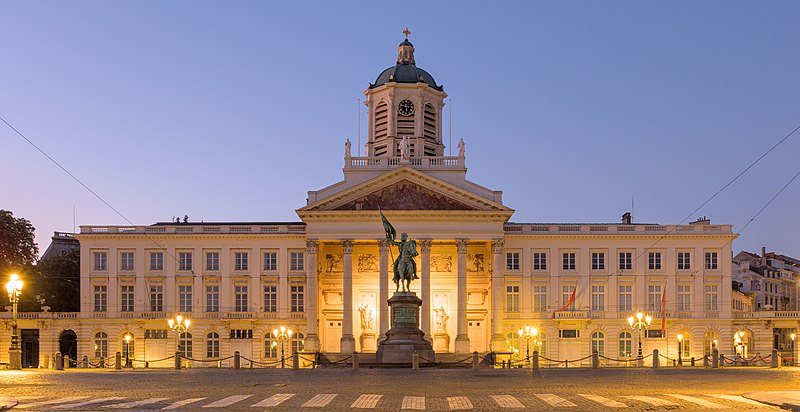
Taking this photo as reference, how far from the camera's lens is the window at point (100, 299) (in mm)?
88188

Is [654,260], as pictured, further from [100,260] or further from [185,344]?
[100,260]

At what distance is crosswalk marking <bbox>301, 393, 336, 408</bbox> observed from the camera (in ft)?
84.5

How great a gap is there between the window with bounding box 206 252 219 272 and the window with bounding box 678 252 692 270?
124 feet

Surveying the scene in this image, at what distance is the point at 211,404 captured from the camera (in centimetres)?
2617

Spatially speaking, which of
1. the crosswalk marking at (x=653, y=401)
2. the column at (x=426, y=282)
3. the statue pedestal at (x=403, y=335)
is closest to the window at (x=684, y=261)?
the column at (x=426, y=282)

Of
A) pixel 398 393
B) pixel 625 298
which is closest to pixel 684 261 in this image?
pixel 625 298

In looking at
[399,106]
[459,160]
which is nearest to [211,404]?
[459,160]

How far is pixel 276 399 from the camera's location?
1096 inches

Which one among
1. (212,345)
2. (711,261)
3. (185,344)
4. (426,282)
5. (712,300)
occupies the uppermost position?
(711,261)

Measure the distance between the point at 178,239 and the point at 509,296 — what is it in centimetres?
2760

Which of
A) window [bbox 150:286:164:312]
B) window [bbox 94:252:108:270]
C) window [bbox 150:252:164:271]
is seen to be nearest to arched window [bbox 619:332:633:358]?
window [bbox 150:286:164:312]

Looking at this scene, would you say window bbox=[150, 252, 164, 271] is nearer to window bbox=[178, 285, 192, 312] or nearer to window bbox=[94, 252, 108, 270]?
window bbox=[178, 285, 192, 312]

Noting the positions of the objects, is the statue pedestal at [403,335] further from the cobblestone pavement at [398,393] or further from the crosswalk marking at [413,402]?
the crosswalk marking at [413,402]

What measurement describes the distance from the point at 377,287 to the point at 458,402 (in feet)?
202
